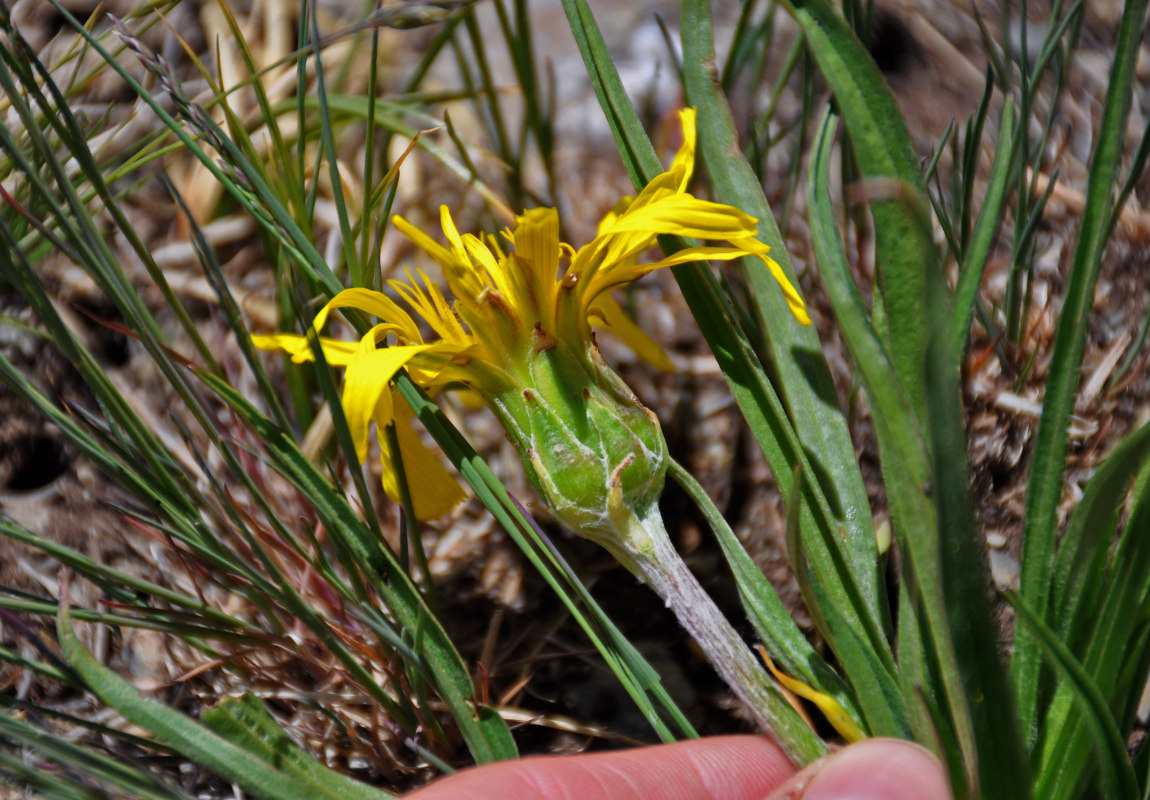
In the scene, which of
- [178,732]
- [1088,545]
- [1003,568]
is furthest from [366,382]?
[1003,568]

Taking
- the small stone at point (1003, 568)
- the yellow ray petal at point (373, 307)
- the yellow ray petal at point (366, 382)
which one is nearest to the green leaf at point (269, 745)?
the yellow ray petal at point (366, 382)

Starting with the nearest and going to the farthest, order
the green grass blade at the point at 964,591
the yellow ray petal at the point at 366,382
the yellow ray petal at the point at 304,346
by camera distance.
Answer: the green grass blade at the point at 964,591 < the yellow ray petal at the point at 366,382 < the yellow ray petal at the point at 304,346

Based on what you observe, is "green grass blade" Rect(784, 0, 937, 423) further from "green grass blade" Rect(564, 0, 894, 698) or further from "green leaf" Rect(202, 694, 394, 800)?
"green leaf" Rect(202, 694, 394, 800)

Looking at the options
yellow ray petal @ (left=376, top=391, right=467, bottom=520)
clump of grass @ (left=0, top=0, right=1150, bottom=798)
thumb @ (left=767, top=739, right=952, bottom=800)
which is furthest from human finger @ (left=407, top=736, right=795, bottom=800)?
yellow ray petal @ (left=376, top=391, right=467, bottom=520)

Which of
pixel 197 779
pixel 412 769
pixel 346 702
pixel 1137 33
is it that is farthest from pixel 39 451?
pixel 1137 33

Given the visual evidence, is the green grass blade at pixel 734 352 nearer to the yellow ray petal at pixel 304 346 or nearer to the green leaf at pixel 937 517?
the green leaf at pixel 937 517

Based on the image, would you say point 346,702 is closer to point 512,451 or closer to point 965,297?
point 512,451

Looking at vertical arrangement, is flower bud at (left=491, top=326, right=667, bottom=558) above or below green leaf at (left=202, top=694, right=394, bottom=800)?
above
